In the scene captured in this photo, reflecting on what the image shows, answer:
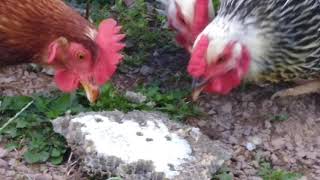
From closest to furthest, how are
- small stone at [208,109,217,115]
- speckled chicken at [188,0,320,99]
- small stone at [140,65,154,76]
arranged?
speckled chicken at [188,0,320,99], small stone at [208,109,217,115], small stone at [140,65,154,76]

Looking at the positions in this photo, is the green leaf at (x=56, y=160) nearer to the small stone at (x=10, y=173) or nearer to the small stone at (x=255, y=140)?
the small stone at (x=10, y=173)

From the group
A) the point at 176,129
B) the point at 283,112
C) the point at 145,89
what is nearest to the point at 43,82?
the point at 145,89

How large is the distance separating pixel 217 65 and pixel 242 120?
47 centimetres

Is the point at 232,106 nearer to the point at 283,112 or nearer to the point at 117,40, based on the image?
the point at 283,112

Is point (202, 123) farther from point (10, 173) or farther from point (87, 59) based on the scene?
point (10, 173)

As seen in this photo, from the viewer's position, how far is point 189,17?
4.24 meters

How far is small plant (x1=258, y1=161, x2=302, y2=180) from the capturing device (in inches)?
153

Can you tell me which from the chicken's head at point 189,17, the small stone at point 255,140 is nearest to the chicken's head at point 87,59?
the chicken's head at point 189,17

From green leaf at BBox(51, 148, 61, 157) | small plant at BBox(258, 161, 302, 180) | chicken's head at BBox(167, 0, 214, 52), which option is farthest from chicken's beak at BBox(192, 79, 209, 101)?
green leaf at BBox(51, 148, 61, 157)

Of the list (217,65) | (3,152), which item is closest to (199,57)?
(217,65)

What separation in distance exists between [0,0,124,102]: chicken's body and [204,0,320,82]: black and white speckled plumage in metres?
0.62

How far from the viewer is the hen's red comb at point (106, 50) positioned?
375 centimetres

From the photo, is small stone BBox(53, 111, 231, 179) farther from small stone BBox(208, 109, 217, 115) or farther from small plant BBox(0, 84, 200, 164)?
small stone BBox(208, 109, 217, 115)

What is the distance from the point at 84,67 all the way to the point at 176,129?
0.60 m
